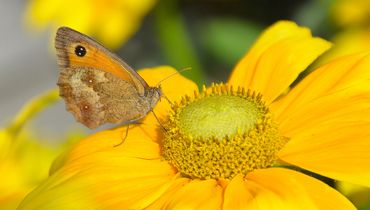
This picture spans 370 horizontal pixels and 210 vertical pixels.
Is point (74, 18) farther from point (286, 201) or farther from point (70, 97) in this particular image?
point (286, 201)

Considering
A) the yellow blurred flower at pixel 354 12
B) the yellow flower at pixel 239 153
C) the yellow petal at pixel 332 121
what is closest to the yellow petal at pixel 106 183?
the yellow flower at pixel 239 153

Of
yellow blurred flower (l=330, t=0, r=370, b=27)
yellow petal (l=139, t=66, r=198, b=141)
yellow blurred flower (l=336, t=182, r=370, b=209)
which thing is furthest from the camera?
yellow blurred flower (l=330, t=0, r=370, b=27)

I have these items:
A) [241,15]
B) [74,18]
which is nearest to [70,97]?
[74,18]

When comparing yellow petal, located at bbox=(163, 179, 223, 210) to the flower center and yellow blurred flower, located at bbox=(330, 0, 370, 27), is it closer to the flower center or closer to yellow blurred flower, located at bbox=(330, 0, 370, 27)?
the flower center

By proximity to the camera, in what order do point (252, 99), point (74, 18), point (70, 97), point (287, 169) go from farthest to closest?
point (74, 18)
point (70, 97)
point (252, 99)
point (287, 169)

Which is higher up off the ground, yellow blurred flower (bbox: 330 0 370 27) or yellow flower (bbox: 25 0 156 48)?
yellow blurred flower (bbox: 330 0 370 27)

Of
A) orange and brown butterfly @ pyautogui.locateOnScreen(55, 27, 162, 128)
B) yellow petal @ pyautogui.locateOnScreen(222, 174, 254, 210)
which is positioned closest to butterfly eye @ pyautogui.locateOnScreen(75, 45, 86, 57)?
orange and brown butterfly @ pyautogui.locateOnScreen(55, 27, 162, 128)
